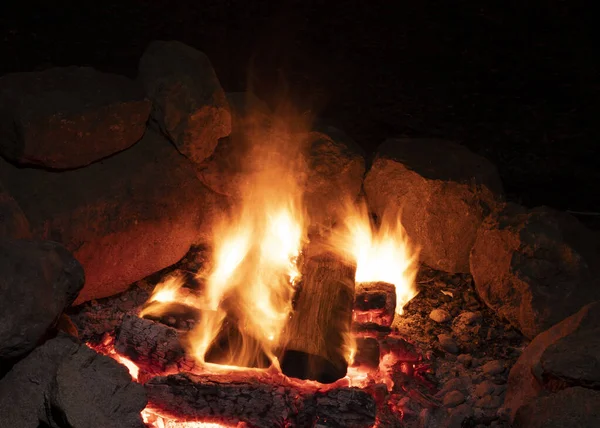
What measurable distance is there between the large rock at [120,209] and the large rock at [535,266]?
5.74 ft

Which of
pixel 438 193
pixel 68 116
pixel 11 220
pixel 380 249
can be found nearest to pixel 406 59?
pixel 438 193

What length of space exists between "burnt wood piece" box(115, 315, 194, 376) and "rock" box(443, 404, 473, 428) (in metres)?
1.21

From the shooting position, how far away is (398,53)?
11.5 feet

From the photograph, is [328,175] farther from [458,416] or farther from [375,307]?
[458,416]

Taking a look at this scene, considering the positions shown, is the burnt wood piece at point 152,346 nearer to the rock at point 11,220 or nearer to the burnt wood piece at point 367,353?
the rock at point 11,220

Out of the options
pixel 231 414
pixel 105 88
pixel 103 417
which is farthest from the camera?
pixel 105 88

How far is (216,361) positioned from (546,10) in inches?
105

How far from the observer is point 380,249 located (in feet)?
11.7

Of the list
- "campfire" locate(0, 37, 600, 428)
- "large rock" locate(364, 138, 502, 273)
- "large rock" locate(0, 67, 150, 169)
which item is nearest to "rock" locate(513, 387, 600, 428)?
"campfire" locate(0, 37, 600, 428)

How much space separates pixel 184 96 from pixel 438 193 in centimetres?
161

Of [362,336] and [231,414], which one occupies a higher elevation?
[362,336]

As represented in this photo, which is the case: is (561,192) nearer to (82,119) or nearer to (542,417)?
(542,417)

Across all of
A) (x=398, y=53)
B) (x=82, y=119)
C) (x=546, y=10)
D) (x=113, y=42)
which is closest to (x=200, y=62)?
(x=113, y=42)

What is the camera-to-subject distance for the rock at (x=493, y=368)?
9.39ft
